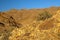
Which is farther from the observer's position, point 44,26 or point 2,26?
point 2,26

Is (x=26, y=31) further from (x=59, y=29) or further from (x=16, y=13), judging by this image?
(x=16, y=13)

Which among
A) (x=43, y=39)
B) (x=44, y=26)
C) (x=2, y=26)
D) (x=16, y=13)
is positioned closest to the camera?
(x=43, y=39)

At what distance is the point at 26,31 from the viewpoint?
12.8m

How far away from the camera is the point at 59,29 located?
11.7 m

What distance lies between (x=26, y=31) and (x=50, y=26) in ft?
5.03

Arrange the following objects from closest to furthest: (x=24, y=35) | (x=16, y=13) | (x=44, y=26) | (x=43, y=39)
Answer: (x=43, y=39), (x=24, y=35), (x=44, y=26), (x=16, y=13)

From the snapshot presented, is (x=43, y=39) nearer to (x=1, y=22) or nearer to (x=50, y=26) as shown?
(x=50, y=26)

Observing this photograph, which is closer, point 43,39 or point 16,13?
point 43,39

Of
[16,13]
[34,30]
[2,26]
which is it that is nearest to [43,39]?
[34,30]

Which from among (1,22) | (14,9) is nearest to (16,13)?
(14,9)

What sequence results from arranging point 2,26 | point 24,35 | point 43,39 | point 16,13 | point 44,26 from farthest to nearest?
point 16,13
point 2,26
point 44,26
point 24,35
point 43,39

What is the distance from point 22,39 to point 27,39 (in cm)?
33

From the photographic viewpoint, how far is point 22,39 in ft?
38.1

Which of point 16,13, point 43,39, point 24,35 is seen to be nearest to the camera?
point 43,39
